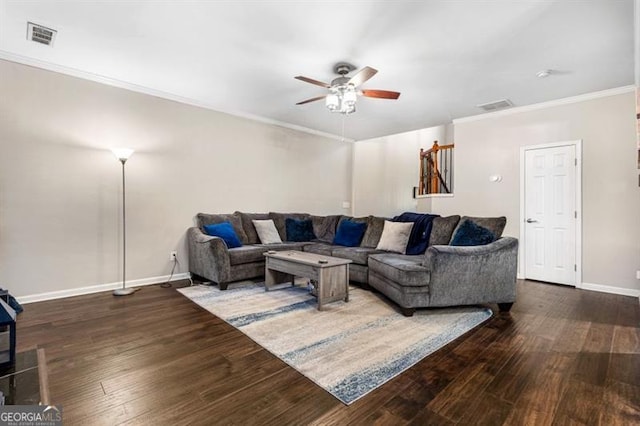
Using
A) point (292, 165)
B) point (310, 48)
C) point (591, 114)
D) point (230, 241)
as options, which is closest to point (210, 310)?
point (230, 241)

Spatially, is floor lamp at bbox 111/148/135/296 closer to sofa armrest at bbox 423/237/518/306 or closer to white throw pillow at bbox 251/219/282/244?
white throw pillow at bbox 251/219/282/244

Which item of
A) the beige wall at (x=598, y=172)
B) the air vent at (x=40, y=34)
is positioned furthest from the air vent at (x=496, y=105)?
the air vent at (x=40, y=34)

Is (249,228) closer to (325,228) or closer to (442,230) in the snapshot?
(325,228)

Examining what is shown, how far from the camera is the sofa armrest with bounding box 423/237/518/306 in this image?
114 inches

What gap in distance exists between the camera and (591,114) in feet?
13.4

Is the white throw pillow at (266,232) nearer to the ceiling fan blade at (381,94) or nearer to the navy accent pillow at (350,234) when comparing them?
the navy accent pillow at (350,234)

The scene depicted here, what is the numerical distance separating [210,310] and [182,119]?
2.80m

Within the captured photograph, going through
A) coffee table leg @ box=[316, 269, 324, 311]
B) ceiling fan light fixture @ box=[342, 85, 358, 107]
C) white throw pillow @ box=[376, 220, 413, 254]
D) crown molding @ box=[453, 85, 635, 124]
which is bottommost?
coffee table leg @ box=[316, 269, 324, 311]

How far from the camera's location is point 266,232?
4758 mm

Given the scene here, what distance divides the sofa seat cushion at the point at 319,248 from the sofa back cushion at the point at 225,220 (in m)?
0.96

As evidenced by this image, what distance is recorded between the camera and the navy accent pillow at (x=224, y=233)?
4107 mm

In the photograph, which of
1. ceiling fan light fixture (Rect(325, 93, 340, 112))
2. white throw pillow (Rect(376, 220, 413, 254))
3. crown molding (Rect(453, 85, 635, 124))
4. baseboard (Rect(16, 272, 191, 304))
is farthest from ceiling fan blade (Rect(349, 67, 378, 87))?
baseboard (Rect(16, 272, 191, 304))

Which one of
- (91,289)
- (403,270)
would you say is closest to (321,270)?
(403,270)

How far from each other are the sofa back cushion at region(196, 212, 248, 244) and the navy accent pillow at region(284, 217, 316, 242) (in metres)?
0.75
